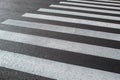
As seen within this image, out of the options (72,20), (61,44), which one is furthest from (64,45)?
(72,20)

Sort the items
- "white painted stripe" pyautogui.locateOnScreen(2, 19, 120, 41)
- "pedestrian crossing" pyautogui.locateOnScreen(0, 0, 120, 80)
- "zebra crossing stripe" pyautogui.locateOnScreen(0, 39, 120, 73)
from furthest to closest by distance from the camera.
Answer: "white painted stripe" pyautogui.locateOnScreen(2, 19, 120, 41) → "zebra crossing stripe" pyautogui.locateOnScreen(0, 39, 120, 73) → "pedestrian crossing" pyautogui.locateOnScreen(0, 0, 120, 80)

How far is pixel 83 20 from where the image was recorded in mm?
5344

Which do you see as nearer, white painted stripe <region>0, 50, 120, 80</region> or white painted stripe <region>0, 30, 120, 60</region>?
white painted stripe <region>0, 50, 120, 80</region>

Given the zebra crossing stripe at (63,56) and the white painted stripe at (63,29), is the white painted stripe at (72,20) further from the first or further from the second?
the zebra crossing stripe at (63,56)

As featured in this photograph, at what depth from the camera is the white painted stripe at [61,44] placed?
3.57 m

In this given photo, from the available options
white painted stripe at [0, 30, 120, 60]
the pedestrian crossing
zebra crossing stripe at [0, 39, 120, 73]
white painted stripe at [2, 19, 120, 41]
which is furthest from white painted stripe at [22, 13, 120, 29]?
zebra crossing stripe at [0, 39, 120, 73]

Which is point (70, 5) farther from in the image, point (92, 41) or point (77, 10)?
point (92, 41)

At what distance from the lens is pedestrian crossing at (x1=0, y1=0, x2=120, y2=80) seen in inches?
118

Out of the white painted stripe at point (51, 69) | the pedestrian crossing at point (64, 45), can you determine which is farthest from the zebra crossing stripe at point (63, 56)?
the white painted stripe at point (51, 69)

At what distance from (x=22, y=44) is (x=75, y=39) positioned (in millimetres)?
1122

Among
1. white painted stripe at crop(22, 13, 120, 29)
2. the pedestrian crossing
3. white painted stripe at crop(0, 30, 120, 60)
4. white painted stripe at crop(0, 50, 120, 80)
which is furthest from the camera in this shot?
white painted stripe at crop(22, 13, 120, 29)

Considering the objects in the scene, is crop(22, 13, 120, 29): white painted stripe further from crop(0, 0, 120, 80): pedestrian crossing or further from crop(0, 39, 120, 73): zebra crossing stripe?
crop(0, 39, 120, 73): zebra crossing stripe

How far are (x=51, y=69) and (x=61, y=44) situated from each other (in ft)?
3.19

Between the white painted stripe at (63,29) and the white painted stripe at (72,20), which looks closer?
the white painted stripe at (63,29)
